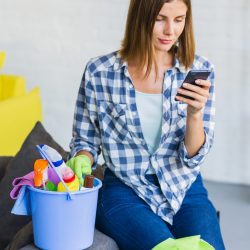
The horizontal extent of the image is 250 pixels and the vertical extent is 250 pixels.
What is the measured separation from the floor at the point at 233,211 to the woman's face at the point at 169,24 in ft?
4.41

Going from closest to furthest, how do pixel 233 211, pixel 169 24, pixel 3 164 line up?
pixel 169 24 < pixel 3 164 < pixel 233 211

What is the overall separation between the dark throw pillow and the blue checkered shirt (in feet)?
0.61

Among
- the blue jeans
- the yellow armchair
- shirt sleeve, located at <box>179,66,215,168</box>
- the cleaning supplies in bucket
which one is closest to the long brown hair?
shirt sleeve, located at <box>179,66,215,168</box>

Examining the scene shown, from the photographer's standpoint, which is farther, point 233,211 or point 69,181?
point 233,211

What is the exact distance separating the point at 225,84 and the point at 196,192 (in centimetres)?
190

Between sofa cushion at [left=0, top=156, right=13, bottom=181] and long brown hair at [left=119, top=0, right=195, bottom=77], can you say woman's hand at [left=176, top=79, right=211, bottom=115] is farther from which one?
sofa cushion at [left=0, top=156, right=13, bottom=181]

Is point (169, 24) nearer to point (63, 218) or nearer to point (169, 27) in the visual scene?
point (169, 27)

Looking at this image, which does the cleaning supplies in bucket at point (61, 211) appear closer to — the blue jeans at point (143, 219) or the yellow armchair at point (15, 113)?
the blue jeans at point (143, 219)

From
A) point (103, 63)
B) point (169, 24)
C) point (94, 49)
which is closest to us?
point (169, 24)

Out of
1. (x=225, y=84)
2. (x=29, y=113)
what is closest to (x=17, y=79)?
(x=29, y=113)

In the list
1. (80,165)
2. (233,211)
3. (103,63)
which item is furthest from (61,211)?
(233,211)

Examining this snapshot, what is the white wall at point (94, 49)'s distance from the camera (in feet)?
11.5

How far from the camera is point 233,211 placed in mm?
3236

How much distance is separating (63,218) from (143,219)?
0.24 meters
